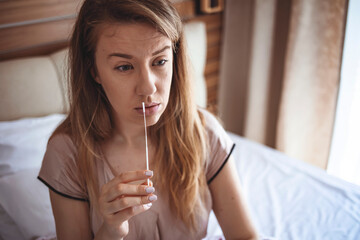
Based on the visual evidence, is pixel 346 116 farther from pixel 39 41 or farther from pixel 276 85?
pixel 39 41

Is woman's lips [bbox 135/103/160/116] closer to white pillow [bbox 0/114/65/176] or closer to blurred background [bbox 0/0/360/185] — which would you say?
white pillow [bbox 0/114/65/176]

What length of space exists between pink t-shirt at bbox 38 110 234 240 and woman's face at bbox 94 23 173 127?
9.5 inches

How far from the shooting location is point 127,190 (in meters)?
0.73

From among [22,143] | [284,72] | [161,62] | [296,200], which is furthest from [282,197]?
[22,143]

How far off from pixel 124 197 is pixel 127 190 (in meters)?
0.02

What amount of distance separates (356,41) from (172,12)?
3.74 ft

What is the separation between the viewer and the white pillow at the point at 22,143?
4.10 ft

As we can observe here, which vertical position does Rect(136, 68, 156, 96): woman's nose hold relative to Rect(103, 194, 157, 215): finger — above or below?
above

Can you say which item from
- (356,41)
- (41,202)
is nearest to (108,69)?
(41,202)

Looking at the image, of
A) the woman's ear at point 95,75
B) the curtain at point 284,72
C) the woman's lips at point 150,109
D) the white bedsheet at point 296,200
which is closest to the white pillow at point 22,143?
the woman's ear at point 95,75

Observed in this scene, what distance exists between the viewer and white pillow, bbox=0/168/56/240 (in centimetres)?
117

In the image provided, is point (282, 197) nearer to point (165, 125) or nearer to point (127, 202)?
point (165, 125)

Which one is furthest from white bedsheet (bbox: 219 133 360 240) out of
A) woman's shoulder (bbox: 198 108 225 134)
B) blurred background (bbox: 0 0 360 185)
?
woman's shoulder (bbox: 198 108 225 134)

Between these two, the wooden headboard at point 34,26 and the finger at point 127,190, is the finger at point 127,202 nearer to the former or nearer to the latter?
the finger at point 127,190
